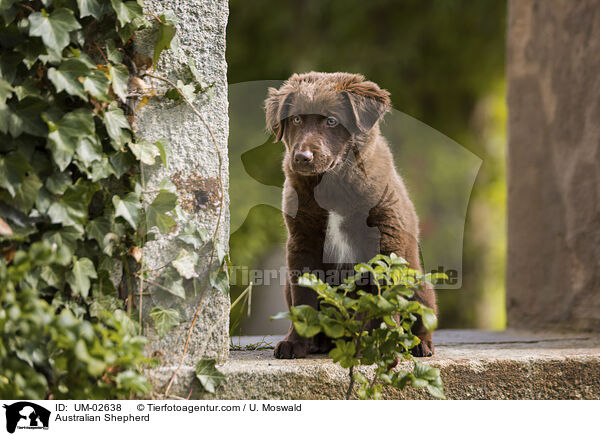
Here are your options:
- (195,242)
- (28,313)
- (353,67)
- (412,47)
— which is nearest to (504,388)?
(195,242)

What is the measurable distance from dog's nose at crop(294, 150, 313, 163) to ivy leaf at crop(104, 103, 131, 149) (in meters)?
0.74

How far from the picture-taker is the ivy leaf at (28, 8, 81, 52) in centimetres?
175

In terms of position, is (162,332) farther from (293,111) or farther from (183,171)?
(293,111)

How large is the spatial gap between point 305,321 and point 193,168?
0.67 metres

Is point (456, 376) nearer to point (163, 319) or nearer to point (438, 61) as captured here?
point (163, 319)

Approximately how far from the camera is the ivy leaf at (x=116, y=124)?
73.9 inches

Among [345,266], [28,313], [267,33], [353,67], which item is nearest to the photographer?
[28,313]

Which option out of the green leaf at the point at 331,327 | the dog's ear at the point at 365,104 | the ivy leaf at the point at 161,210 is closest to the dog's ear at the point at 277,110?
the dog's ear at the point at 365,104

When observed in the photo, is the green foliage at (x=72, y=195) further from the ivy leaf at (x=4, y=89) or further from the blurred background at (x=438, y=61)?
the blurred background at (x=438, y=61)

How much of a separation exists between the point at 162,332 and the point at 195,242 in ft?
1.05

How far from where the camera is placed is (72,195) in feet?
6.07

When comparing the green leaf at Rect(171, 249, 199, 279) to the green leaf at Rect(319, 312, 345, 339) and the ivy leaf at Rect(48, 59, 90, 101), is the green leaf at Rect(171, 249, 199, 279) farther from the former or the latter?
the ivy leaf at Rect(48, 59, 90, 101)

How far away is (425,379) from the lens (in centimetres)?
188
